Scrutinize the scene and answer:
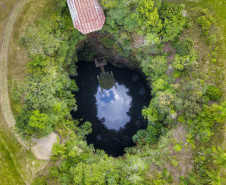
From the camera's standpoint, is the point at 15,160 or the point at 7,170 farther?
the point at 15,160

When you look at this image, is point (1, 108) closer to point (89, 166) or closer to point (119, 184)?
point (89, 166)

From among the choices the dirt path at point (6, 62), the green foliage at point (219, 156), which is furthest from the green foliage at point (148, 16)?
the green foliage at point (219, 156)

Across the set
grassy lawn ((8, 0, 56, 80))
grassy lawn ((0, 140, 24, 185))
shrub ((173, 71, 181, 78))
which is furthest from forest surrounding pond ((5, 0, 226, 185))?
grassy lawn ((0, 140, 24, 185))

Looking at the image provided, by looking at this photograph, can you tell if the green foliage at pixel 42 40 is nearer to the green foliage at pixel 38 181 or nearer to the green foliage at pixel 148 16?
the green foliage at pixel 148 16

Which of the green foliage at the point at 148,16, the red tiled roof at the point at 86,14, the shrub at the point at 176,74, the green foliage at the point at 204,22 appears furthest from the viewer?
the shrub at the point at 176,74

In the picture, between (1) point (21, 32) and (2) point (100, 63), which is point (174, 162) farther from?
(1) point (21, 32)

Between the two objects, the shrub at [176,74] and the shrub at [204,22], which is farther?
the shrub at [176,74]

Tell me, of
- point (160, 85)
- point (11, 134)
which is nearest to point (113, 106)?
point (160, 85)
